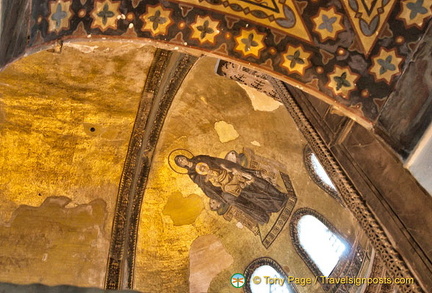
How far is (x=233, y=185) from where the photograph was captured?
907 centimetres

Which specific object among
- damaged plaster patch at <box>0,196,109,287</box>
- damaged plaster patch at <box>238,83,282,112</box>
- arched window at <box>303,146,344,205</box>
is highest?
damaged plaster patch at <box>238,83,282,112</box>

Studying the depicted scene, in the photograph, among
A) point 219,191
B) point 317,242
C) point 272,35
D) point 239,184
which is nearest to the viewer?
point 272,35

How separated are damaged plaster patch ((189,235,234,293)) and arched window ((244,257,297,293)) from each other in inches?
17.8

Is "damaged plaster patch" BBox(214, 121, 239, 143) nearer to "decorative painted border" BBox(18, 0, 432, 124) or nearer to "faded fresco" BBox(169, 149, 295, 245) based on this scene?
"faded fresco" BBox(169, 149, 295, 245)

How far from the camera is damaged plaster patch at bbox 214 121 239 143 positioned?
8.66 meters

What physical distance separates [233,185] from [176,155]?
3.77ft

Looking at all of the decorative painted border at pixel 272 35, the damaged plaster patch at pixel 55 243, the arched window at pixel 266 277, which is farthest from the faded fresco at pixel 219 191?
the decorative painted border at pixel 272 35

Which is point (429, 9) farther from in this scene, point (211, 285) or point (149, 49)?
point (211, 285)

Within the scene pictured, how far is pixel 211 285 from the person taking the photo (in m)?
9.37

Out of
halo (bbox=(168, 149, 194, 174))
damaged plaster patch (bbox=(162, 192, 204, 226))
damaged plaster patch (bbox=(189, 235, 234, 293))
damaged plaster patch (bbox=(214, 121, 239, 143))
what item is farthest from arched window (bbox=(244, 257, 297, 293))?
damaged plaster patch (bbox=(214, 121, 239, 143))

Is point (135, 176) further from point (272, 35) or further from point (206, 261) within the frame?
point (272, 35)

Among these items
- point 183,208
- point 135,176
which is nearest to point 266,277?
point 183,208

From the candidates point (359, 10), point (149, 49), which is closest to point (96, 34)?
point (359, 10)

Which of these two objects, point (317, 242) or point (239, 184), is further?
point (239, 184)
